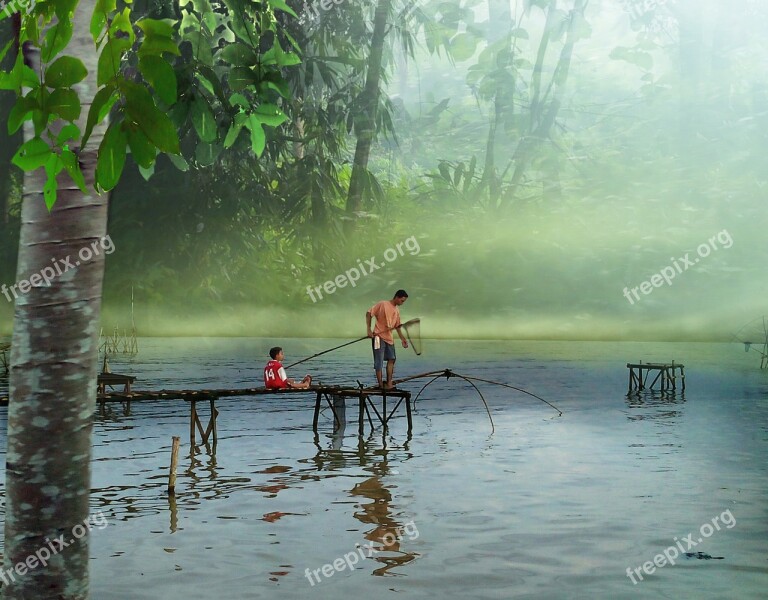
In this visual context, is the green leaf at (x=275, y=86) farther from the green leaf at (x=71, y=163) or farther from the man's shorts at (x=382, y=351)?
the man's shorts at (x=382, y=351)

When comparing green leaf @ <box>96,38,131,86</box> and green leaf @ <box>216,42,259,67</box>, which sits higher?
green leaf @ <box>216,42,259,67</box>

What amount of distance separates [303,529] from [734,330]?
8677cm

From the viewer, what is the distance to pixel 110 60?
294cm

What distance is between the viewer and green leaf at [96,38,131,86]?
2.92 meters

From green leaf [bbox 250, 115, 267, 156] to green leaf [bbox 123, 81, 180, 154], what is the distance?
1.24 meters

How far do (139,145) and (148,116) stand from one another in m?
0.10

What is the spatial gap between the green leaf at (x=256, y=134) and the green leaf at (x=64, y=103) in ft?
3.95

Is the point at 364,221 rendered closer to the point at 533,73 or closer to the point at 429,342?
the point at 533,73
